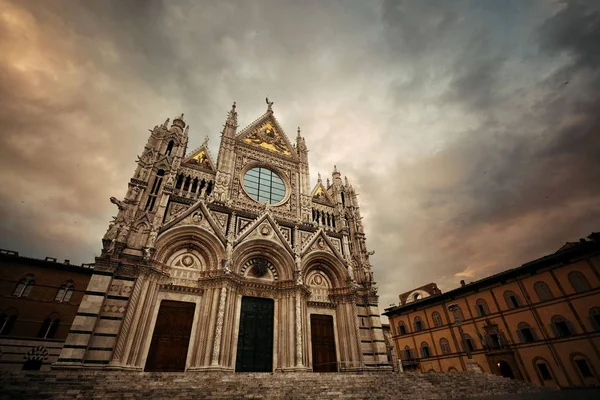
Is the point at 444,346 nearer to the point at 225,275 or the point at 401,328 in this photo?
the point at 401,328

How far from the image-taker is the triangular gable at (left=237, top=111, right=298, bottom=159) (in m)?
23.2

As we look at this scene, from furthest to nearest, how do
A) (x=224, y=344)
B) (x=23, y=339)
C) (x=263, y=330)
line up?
1. (x=23, y=339)
2. (x=263, y=330)
3. (x=224, y=344)

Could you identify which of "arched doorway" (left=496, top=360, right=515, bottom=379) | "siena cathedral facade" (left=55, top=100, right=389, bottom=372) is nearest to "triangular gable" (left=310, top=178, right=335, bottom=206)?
"siena cathedral facade" (left=55, top=100, right=389, bottom=372)

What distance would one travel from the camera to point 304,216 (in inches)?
821

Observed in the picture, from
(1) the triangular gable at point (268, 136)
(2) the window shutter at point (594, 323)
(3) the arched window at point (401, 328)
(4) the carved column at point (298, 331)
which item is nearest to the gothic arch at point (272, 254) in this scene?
(4) the carved column at point (298, 331)

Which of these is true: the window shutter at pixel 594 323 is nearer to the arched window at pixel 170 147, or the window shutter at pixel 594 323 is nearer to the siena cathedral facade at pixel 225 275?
the siena cathedral facade at pixel 225 275

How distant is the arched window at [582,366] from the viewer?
57.4ft

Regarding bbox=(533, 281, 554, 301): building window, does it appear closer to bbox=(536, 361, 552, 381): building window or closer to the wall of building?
the wall of building

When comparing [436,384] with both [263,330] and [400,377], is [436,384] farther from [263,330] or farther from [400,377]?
[263,330]

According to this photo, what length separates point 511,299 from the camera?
22.4 meters

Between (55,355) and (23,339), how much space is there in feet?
7.09

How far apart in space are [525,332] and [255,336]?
70.1 feet

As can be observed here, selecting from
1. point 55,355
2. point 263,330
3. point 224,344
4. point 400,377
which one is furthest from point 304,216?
point 55,355

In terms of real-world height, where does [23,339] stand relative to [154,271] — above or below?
below
